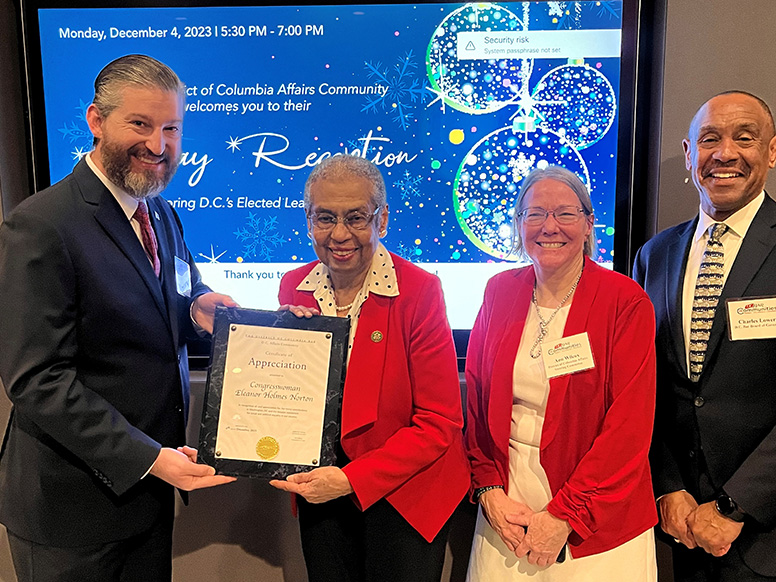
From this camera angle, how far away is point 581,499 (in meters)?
1.53

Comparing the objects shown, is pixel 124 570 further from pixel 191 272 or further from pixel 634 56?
pixel 634 56

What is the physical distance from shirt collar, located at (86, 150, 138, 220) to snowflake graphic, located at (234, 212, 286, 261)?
29.8 inches

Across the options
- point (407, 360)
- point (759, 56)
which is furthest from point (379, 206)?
point (759, 56)

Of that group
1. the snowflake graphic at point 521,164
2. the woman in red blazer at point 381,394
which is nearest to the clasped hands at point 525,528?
the woman in red blazer at point 381,394

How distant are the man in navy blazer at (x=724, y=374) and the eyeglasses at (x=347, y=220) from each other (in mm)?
963

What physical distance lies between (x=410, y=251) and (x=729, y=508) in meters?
1.37

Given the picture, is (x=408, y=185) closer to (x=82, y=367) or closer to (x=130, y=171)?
(x=130, y=171)

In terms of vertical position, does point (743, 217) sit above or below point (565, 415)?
above

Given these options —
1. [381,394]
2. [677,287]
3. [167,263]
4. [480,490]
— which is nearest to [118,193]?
[167,263]

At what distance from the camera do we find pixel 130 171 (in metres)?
1.55

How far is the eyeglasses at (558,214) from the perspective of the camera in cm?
160

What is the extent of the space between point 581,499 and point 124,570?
51.5 inches

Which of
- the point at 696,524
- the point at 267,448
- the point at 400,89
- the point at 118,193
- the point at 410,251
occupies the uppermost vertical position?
the point at 400,89

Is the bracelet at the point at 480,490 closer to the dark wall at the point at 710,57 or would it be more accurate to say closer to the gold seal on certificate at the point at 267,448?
the gold seal on certificate at the point at 267,448
